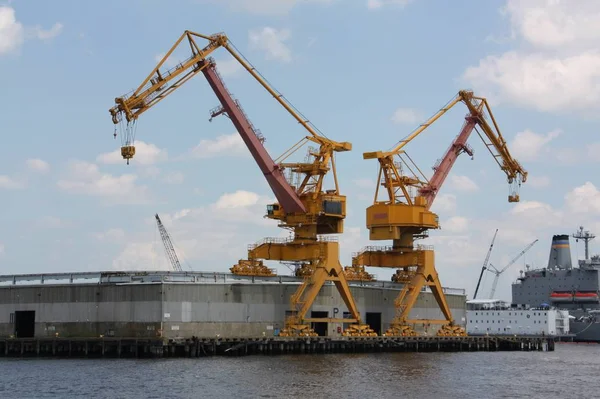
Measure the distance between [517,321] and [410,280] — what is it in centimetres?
3888

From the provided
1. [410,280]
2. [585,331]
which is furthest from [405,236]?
[585,331]

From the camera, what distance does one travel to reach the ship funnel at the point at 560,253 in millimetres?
126938

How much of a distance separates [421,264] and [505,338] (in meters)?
14.0

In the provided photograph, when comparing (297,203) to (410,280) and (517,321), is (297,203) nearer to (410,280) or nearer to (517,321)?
(410,280)

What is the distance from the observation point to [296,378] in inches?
2154

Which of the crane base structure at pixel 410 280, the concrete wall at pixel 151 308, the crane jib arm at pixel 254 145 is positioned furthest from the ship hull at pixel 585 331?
the concrete wall at pixel 151 308

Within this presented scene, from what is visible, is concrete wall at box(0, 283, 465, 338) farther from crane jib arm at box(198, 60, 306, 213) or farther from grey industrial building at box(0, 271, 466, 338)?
crane jib arm at box(198, 60, 306, 213)

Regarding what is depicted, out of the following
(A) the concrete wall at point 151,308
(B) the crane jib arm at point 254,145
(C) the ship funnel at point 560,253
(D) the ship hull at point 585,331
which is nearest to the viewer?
(A) the concrete wall at point 151,308

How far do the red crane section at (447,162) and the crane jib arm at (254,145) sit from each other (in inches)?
575

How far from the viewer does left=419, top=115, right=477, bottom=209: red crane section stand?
3438 inches

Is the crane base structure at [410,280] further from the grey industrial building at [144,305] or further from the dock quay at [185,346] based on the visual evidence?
the grey industrial building at [144,305]

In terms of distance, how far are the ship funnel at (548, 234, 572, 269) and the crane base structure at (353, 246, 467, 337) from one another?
1721 inches

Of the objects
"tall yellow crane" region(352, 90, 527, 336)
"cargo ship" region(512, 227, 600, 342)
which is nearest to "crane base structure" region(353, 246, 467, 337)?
"tall yellow crane" region(352, 90, 527, 336)

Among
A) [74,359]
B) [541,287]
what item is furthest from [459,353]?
[541,287]
